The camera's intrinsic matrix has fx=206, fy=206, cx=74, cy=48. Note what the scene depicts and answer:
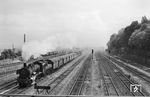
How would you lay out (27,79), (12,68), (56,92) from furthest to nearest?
(12,68) < (27,79) < (56,92)

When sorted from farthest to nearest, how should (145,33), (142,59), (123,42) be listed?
(123,42)
(142,59)
(145,33)

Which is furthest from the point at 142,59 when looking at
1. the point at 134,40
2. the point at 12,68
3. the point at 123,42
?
the point at 12,68

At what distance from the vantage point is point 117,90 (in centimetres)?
2569

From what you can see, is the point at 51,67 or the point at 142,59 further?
the point at 142,59

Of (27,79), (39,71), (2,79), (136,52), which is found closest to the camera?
(27,79)

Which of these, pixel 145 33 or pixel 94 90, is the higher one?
pixel 145 33

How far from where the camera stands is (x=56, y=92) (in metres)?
24.9

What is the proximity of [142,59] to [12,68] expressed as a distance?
134 feet

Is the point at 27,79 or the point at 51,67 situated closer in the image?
the point at 27,79

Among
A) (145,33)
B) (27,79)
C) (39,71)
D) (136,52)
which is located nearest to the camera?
(27,79)

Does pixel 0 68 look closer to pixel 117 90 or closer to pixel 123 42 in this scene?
pixel 117 90

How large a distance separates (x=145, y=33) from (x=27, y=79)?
43234 millimetres

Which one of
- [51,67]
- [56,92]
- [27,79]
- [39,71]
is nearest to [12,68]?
[51,67]

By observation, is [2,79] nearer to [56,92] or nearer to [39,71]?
[39,71]
